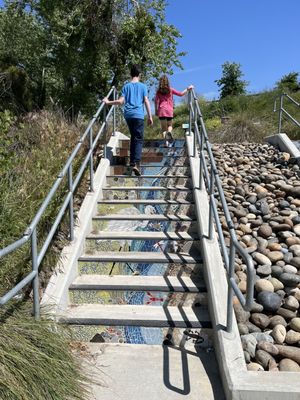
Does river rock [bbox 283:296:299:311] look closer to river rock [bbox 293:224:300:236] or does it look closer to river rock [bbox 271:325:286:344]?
river rock [bbox 271:325:286:344]

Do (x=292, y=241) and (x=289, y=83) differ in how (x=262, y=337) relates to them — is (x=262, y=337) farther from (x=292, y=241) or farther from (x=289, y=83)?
(x=289, y=83)

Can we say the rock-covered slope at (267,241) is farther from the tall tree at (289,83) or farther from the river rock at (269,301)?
the tall tree at (289,83)

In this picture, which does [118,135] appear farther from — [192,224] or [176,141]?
[192,224]

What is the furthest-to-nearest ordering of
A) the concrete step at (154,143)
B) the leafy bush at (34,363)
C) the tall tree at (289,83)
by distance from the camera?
the tall tree at (289,83) < the concrete step at (154,143) < the leafy bush at (34,363)

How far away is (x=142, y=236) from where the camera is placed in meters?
5.05

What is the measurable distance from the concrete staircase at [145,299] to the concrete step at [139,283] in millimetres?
10

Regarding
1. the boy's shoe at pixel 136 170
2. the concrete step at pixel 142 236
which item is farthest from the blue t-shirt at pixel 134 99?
the concrete step at pixel 142 236

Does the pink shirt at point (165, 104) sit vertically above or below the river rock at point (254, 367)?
above

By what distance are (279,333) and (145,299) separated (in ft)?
4.35

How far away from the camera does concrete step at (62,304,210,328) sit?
3.88 metres

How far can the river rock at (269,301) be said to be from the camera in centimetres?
429

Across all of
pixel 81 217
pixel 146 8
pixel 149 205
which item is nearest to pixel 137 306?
pixel 81 217

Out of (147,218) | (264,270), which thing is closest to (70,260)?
(147,218)

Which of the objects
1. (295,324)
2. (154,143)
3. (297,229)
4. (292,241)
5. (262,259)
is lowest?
(295,324)
